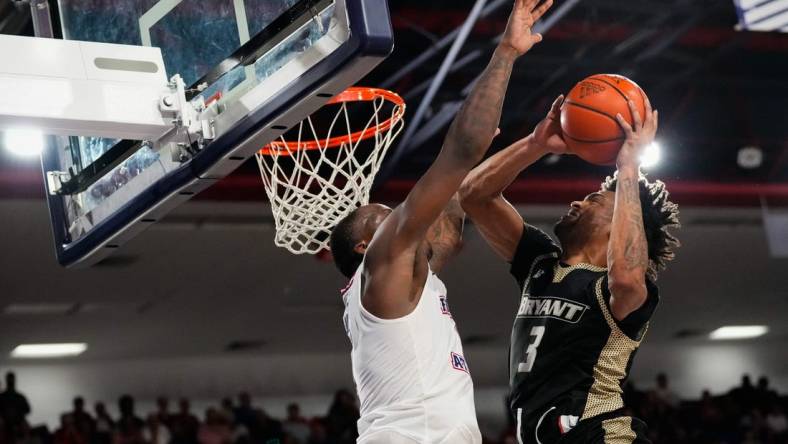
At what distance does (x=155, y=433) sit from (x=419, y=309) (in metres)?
7.28

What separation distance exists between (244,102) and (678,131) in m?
8.38

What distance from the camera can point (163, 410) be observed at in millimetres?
12109

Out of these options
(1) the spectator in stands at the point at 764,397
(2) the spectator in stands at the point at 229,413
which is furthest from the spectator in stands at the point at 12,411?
(1) the spectator in stands at the point at 764,397

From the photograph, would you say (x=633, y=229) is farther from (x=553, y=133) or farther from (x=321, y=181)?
(x=321, y=181)

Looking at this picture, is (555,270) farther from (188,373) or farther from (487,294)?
(188,373)

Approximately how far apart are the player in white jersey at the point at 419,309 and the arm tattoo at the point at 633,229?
60 cm

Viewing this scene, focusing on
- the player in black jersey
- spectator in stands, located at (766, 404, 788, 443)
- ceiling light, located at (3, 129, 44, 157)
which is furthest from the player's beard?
spectator in stands, located at (766, 404, 788, 443)

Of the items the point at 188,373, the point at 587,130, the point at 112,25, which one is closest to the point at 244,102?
the point at 112,25

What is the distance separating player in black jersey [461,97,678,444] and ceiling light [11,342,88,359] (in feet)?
30.8

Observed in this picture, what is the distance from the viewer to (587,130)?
357 centimetres

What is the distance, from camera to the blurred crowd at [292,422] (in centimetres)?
984

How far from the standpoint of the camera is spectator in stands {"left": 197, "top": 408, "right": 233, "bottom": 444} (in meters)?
9.97

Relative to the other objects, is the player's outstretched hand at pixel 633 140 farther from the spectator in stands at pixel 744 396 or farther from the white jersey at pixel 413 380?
the spectator in stands at pixel 744 396

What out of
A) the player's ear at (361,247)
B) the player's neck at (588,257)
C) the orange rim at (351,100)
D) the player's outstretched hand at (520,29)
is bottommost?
the player's neck at (588,257)
